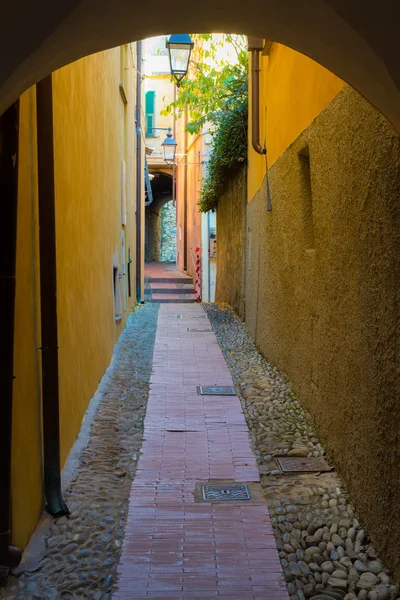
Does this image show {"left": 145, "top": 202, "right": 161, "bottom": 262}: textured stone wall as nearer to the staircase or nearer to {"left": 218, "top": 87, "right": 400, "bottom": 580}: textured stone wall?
the staircase

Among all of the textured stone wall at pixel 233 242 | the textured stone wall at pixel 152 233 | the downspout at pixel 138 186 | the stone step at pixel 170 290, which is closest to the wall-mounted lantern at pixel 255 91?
the textured stone wall at pixel 233 242

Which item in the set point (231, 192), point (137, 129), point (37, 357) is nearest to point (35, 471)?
point (37, 357)

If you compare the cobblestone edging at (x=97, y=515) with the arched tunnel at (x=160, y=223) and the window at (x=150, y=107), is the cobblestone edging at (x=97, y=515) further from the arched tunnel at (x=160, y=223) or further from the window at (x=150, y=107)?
the arched tunnel at (x=160, y=223)

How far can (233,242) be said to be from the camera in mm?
11062

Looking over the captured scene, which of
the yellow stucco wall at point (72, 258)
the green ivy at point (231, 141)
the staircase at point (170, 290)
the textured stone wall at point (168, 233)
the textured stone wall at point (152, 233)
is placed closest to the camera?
the yellow stucco wall at point (72, 258)

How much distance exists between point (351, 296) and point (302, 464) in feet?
3.87

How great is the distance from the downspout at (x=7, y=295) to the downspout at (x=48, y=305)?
2.06 feet

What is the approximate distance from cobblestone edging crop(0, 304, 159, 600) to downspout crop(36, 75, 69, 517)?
19cm

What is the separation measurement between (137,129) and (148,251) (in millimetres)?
20868

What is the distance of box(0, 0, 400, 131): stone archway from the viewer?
6.28 ft

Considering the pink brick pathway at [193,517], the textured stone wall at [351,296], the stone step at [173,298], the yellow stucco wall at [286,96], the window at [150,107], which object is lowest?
the pink brick pathway at [193,517]

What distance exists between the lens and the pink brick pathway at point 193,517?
8.50ft

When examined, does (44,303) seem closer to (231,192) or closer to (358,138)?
(358,138)

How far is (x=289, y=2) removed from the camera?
2.08 m
